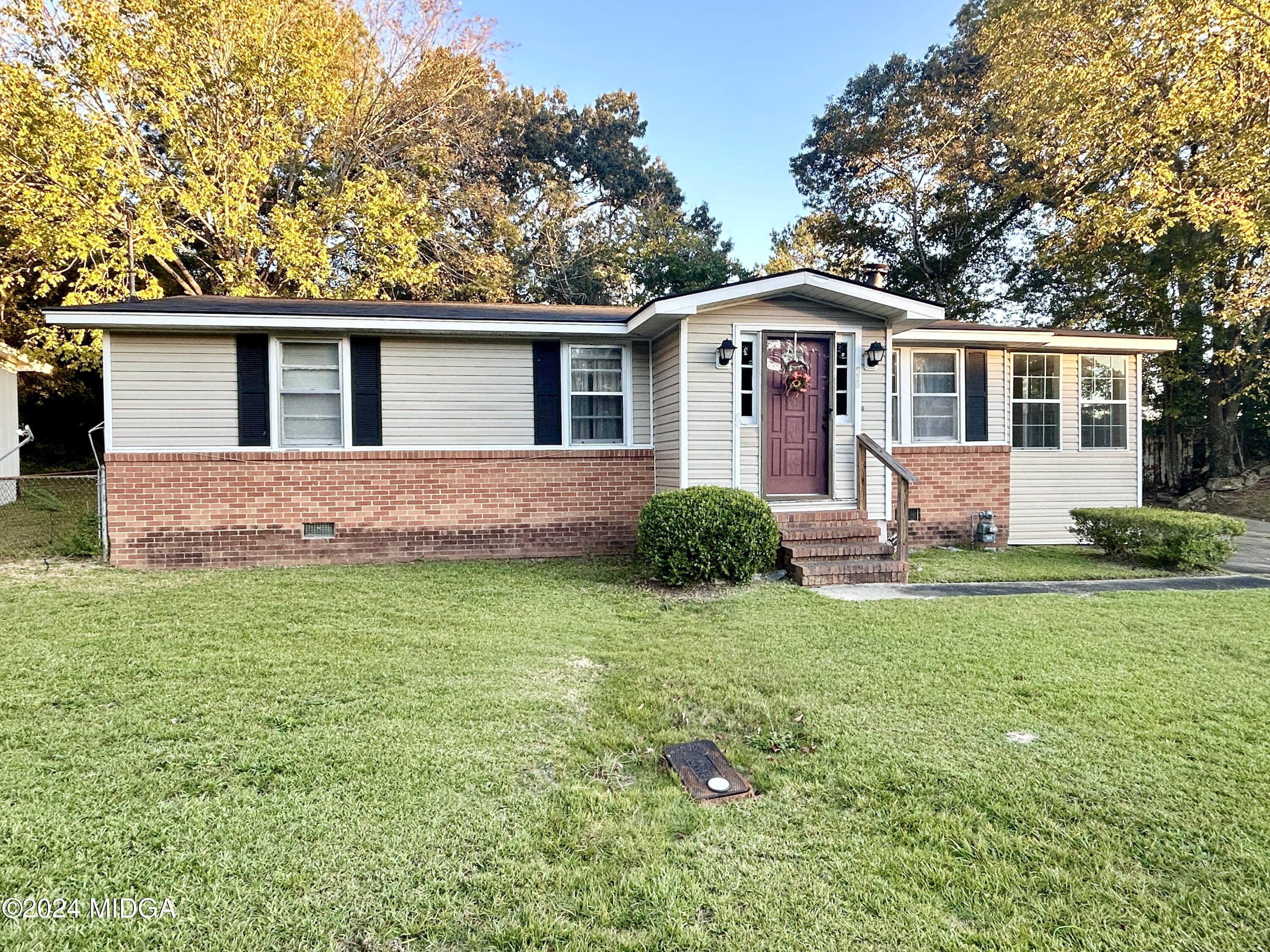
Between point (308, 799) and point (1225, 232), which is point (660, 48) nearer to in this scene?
point (1225, 232)

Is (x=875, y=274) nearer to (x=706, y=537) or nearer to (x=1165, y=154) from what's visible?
A: (x=706, y=537)

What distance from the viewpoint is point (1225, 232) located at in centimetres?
1207

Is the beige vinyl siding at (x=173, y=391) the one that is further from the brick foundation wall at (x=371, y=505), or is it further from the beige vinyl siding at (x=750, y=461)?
the beige vinyl siding at (x=750, y=461)

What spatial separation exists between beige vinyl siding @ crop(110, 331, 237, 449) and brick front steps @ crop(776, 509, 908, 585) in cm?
652

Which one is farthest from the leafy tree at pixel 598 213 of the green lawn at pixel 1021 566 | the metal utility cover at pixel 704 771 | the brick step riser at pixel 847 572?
the metal utility cover at pixel 704 771

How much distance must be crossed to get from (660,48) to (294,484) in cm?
1585

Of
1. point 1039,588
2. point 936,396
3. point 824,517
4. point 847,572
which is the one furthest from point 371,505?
point 936,396

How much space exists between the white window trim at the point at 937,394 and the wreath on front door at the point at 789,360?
2177mm

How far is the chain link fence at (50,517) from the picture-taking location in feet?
25.0

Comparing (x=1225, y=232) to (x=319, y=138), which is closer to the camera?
(x=1225, y=232)

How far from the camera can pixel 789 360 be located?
7496 mm

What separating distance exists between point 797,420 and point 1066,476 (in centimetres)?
497

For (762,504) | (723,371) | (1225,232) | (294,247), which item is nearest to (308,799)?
(762,504)

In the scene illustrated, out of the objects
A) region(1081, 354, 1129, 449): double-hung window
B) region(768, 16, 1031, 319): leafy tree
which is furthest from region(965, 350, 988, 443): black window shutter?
region(768, 16, 1031, 319): leafy tree
